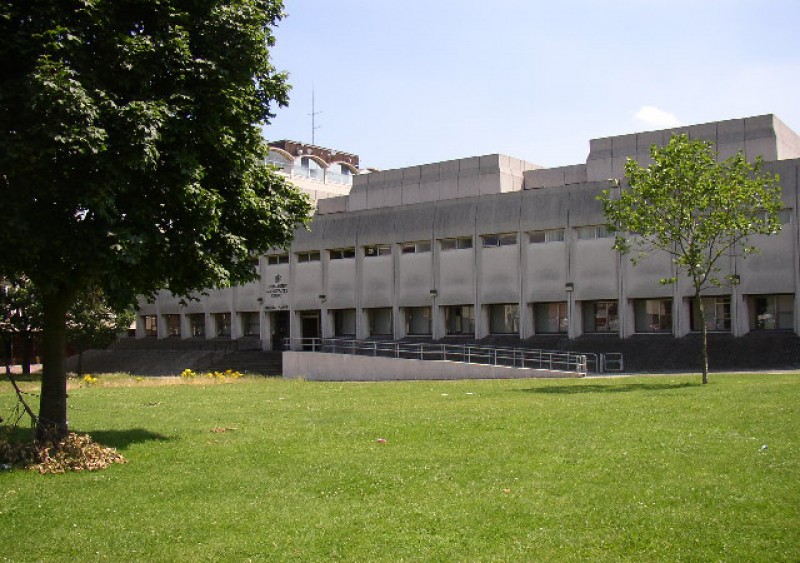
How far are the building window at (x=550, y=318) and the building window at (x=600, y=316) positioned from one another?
118cm

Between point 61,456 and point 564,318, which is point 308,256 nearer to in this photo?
point 564,318

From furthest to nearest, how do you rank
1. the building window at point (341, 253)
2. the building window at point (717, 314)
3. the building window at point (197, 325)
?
the building window at point (197, 325) < the building window at point (341, 253) < the building window at point (717, 314)

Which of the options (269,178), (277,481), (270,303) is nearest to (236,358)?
(270,303)

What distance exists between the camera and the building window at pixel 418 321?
177ft

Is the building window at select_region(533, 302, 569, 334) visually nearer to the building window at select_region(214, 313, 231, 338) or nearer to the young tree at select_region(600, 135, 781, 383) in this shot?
the young tree at select_region(600, 135, 781, 383)

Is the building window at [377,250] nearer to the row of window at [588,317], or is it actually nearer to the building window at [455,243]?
the row of window at [588,317]

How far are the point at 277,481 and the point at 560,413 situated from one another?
8.10 metres

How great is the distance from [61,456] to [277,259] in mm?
48176

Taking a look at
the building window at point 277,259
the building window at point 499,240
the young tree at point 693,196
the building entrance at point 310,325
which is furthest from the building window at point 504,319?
the young tree at point 693,196

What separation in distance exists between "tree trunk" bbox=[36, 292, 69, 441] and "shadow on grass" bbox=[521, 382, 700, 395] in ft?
45.7

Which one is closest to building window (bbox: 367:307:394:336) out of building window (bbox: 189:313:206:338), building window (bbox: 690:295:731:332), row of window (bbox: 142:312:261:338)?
row of window (bbox: 142:312:261:338)

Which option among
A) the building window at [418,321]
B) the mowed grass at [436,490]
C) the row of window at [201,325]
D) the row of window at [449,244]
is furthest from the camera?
the row of window at [201,325]

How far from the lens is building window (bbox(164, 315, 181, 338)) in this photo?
7069cm

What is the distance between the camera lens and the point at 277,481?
11.7 m
